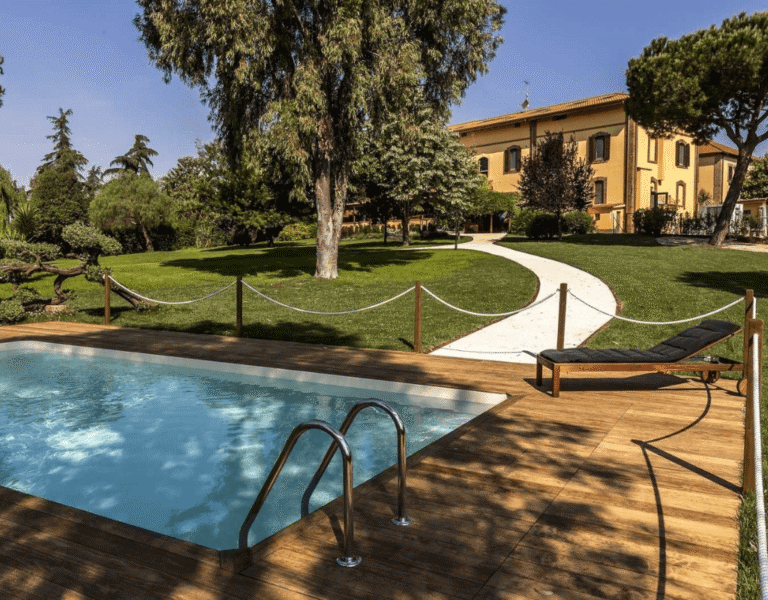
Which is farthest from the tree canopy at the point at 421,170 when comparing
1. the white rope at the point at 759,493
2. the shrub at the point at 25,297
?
the white rope at the point at 759,493

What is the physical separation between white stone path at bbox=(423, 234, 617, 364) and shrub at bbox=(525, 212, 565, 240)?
15844mm

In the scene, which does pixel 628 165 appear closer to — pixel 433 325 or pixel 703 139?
pixel 703 139

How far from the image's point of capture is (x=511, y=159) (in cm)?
4744

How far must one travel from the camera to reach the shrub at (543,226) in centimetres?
3372

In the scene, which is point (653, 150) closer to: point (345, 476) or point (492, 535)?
point (492, 535)

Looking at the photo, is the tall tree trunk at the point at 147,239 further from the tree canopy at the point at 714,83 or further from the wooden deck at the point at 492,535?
the wooden deck at the point at 492,535

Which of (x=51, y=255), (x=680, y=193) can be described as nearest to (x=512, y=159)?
(x=680, y=193)

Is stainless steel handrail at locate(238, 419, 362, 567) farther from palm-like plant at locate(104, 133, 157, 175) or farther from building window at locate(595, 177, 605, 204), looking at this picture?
palm-like plant at locate(104, 133, 157, 175)

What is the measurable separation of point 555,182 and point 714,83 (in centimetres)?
779

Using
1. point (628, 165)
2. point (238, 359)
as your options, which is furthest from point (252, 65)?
A: point (628, 165)

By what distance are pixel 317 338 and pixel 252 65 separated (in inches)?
388

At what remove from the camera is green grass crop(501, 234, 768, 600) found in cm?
382


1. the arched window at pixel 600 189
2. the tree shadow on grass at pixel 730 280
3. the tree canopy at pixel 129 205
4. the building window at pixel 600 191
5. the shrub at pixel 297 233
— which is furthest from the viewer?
the shrub at pixel 297 233

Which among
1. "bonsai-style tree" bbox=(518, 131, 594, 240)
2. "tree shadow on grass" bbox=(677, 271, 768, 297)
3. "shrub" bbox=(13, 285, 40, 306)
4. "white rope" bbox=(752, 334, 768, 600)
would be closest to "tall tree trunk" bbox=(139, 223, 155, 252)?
"bonsai-style tree" bbox=(518, 131, 594, 240)
